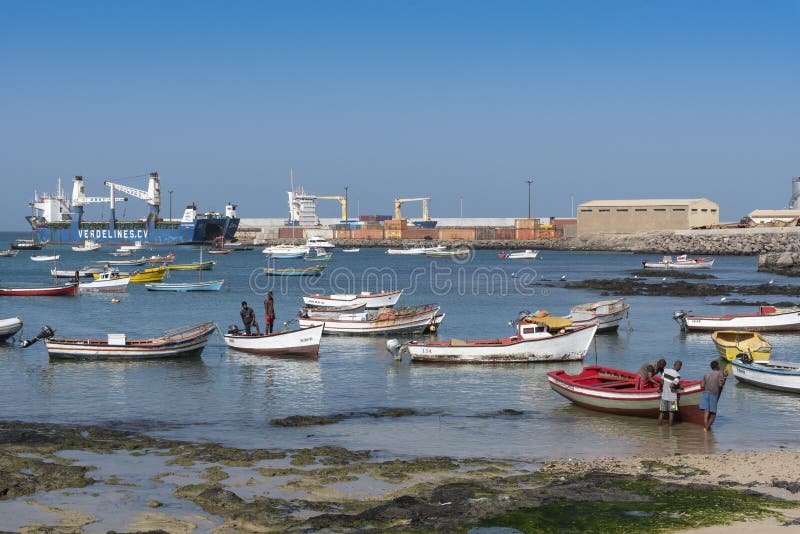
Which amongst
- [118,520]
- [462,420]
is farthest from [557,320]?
[118,520]

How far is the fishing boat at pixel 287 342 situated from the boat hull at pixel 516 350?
3.35m

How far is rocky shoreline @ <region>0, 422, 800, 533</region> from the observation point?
11.6 m

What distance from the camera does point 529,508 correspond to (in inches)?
473

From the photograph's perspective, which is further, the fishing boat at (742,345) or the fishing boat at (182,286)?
the fishing boat at (182,286)

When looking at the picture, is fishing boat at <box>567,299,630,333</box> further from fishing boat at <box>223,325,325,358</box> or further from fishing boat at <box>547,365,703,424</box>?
fishing boat at <box>547,365,703,424</box>

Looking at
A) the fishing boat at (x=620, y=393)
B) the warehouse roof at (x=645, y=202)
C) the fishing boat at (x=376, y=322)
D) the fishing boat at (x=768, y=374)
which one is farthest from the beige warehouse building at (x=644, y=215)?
the fishing boat at (x=620, y=393)

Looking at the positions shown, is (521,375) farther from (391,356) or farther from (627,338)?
(627,338)

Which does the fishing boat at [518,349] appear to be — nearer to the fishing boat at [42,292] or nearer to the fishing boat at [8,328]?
the fishing boat at [8,328]

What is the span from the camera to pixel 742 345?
25422 millimetres

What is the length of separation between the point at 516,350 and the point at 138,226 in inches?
5482

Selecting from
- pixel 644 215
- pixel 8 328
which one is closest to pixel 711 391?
pixel 8 328

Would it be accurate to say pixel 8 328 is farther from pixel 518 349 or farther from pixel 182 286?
pixel 182 286

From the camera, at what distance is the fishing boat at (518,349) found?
1025 inches

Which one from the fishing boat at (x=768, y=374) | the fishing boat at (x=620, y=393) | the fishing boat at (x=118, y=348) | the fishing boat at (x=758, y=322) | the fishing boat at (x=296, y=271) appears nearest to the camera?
A: the fishing boat at (x=620, y=393)
